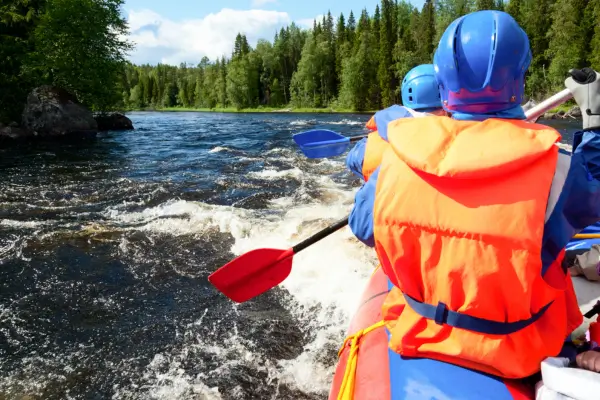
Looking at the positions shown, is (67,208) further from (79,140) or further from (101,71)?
(101,71)

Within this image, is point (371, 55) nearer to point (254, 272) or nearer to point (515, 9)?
point (515, 9)

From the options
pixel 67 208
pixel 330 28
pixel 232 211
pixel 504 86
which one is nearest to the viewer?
pixel 504 86

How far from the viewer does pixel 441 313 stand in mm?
1336

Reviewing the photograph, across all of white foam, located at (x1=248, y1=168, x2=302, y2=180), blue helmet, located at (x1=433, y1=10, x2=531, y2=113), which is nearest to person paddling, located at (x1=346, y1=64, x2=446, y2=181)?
blue helmet, located at (x1=433, y1=10, x2=531, y2=113)

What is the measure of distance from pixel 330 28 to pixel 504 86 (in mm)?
69650

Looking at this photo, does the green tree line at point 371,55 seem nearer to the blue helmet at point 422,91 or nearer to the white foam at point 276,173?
the white foam at point 276,173

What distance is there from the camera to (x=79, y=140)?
725 inches

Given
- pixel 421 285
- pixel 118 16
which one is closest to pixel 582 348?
pixel 421 285

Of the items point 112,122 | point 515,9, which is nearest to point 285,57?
point 515,9

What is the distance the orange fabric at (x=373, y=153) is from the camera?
8.45ft

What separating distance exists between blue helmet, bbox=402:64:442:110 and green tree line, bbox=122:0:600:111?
2724 centimetres

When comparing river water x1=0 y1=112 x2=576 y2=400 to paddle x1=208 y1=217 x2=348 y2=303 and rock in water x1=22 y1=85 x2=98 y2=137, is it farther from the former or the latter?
rock in water x1=22 y1=85 x2=98 y2=137

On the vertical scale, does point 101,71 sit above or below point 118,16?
below

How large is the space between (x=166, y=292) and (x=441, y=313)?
12.3 feet
